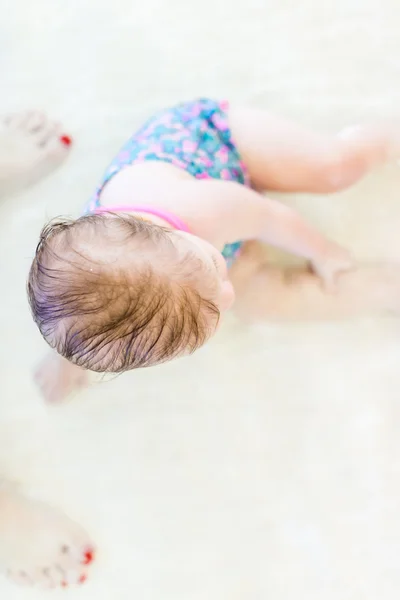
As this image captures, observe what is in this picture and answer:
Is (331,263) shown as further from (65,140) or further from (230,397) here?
(65,140)

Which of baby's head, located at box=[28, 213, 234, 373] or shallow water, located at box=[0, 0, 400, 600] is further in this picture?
shallow water, located at box=[0, 0, 400, 600]

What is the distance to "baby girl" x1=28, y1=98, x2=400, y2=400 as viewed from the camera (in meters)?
0.51

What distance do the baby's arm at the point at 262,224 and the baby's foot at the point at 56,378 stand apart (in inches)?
12.8

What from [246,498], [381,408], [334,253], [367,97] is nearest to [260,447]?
[246,498]

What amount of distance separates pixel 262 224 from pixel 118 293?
33cm

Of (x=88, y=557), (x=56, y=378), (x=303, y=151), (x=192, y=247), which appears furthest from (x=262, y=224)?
(x=88, y=557)

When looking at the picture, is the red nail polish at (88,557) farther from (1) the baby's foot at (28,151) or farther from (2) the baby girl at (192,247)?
(1) the baby's foot at (28,151)

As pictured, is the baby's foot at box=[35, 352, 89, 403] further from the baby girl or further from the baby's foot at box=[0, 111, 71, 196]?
the baby's foot at box=[0, 111, 71, 196]

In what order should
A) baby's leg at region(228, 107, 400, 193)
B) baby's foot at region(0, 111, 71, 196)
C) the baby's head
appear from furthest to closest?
baby's foot at region(0, 111, 71, 196) < baby's leg at region(228, 107, 400, 193) < the baby's head

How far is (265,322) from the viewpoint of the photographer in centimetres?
92

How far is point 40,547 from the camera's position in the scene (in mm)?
912

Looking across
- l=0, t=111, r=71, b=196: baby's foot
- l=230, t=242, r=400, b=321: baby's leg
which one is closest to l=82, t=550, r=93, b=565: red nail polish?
l=230, t=242, r=400, b=321: baby's leg

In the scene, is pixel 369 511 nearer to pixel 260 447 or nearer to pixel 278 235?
pixel 260 447

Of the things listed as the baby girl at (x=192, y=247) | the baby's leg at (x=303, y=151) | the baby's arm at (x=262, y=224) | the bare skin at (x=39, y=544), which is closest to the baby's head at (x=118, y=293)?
the baby girl at (x=192, y=247)
